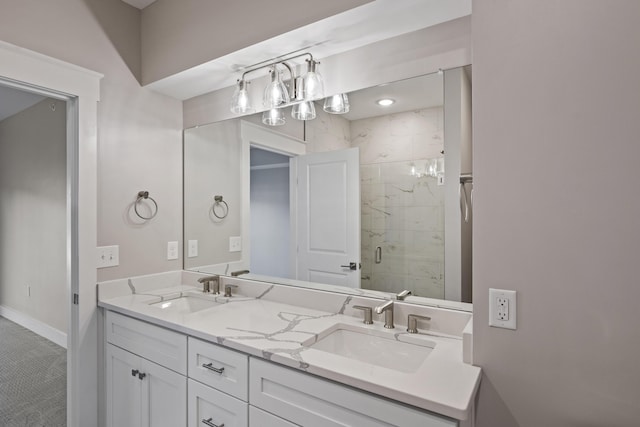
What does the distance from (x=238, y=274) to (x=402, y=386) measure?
141cm

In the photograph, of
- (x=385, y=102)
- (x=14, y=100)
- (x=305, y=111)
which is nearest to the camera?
(x=385, y=102)

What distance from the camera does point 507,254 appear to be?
1067 mm

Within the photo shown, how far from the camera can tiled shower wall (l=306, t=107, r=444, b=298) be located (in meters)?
1.51

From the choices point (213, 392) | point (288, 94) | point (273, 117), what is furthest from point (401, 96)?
point (213, 392)

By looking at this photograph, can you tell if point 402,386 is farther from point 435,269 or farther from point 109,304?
point 109,304

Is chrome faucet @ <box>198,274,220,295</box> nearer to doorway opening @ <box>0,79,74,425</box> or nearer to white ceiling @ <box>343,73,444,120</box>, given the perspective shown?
white ceiling @ <box>343,73,444,120</box>

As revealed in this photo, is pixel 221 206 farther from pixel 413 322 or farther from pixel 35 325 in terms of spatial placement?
pixel 35 325

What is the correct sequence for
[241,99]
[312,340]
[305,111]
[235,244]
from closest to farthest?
[312,340] < [305,111] < [241,99] < [235,244]

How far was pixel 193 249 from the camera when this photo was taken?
2.40 metres

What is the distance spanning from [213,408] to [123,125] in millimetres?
1664

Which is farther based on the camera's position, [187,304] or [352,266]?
[187,304]

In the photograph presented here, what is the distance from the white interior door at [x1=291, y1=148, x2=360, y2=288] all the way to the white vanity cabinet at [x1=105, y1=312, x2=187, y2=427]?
2.40ft

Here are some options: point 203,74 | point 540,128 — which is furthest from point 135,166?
point 540,128

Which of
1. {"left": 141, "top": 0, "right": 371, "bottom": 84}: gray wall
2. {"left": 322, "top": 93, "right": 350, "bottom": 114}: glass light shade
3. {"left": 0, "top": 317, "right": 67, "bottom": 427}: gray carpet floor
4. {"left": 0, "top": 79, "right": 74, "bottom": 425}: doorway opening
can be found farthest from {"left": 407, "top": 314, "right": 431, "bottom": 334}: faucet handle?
{"left": 0, "top": 79, "right": 74, "bottom": 425}: doorway opening
